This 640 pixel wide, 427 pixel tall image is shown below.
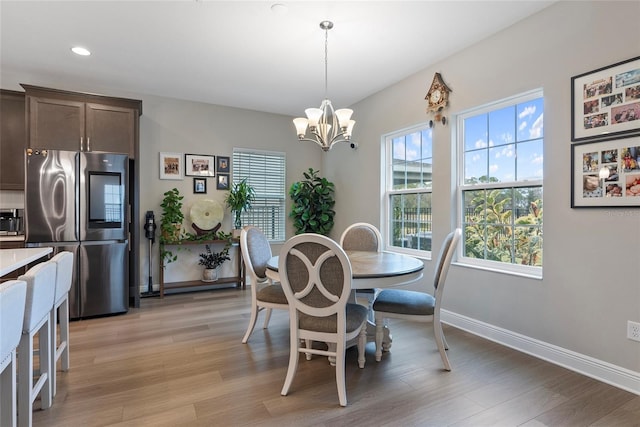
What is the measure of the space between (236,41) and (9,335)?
2.77m

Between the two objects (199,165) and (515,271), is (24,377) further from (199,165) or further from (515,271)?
(199,165)

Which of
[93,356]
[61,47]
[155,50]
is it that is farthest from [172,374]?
[61,47]

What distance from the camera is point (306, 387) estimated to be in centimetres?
214

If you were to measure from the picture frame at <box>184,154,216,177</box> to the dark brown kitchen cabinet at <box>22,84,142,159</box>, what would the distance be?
863 mm

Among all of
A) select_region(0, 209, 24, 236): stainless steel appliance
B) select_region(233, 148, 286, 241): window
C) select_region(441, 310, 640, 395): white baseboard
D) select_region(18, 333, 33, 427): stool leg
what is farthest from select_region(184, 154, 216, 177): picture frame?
select_region(441, 310, 640, 395): white baseboard

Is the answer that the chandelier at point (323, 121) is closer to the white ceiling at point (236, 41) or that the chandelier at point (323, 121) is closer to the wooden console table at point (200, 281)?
the white ceiling at point (236, 41)

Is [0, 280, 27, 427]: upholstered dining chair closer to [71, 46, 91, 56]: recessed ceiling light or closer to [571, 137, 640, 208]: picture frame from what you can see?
[71, 46, 91, 56]: recessed ceiling light

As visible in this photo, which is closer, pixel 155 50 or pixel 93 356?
pixel 93 356

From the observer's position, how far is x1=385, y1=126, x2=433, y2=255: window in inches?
148

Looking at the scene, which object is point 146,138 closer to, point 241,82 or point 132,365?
point 241,82

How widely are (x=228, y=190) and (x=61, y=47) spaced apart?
2.48 metres

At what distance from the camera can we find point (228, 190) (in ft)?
16.4

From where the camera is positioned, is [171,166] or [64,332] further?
[171,166]

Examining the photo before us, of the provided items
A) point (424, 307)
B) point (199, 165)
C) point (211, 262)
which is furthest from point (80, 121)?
point (424, 307)
